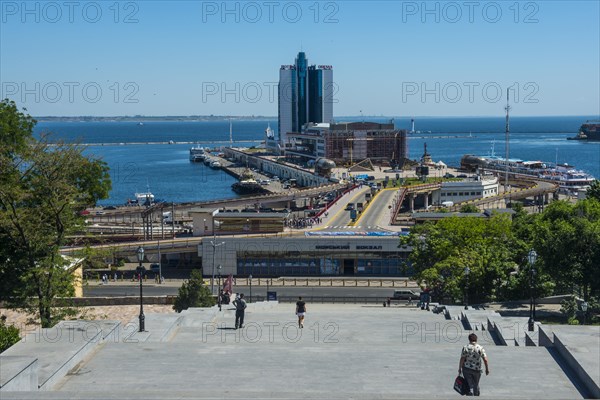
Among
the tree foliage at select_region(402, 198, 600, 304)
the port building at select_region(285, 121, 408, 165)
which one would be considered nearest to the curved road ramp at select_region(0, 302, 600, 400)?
the tree foliage at select_region(402, 198, 600, 304)

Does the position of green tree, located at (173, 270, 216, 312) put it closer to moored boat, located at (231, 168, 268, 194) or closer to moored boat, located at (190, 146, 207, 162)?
moored boat, located at (231, 168, 268, 194)

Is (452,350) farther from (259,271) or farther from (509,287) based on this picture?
(259,271)

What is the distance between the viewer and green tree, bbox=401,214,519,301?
29359mm

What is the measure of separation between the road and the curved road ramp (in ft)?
70.1

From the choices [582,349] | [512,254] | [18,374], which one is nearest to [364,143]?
[512,254]

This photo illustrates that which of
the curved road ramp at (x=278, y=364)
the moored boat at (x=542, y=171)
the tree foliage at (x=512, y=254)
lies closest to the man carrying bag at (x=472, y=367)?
the curved road ramp at (x=278, y=364)

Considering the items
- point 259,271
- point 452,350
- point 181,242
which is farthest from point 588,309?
point 181,242

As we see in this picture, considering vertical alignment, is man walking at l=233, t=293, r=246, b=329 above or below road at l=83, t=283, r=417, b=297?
above

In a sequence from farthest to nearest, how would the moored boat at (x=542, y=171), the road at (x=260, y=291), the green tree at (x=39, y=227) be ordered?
the moored boat at (x=542, y=171), the road at (x=260, y=291), the green tree at (x=39, y=227)

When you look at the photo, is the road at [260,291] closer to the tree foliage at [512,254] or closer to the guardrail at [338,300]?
the guardrail at [338,300]

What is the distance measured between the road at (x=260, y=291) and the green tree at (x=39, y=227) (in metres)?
18.7

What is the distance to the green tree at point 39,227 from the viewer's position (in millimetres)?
19766

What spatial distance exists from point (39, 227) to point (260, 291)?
21.9 m

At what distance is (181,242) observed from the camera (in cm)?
4991
